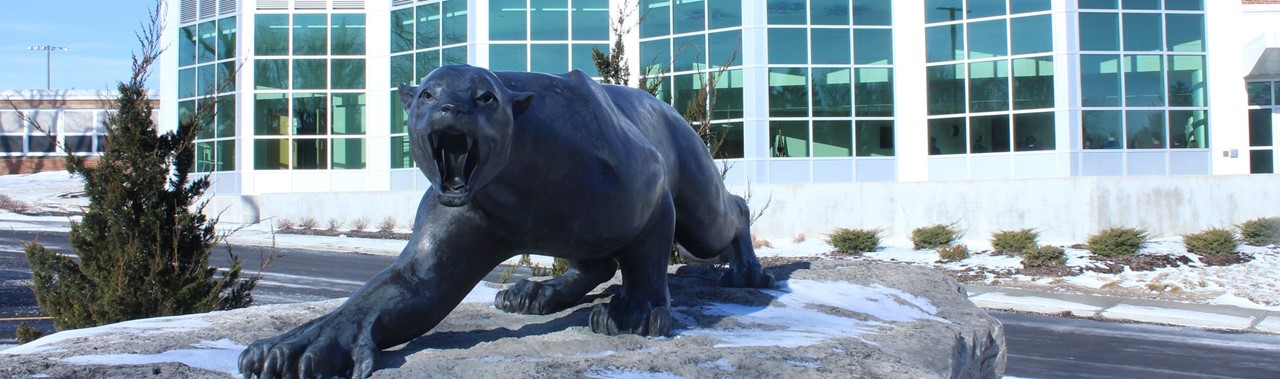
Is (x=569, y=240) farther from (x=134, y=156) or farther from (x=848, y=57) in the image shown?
(x=848, y=57)

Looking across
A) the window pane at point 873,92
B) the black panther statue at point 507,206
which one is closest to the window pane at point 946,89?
the window pane at point 873,92

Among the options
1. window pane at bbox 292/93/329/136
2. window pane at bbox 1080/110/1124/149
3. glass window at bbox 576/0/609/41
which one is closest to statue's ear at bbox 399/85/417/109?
window pane at bbox 1080/110/1124/149

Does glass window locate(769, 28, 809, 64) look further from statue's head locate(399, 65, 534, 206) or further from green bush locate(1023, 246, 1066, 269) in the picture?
statue's head locate(399, 65, 534, 206)

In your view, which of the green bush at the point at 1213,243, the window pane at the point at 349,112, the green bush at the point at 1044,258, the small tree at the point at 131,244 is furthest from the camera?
the window pane at the point at 349,112

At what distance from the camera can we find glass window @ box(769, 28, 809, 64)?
74.8 feet

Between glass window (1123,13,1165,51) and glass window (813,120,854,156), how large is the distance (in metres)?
5.79

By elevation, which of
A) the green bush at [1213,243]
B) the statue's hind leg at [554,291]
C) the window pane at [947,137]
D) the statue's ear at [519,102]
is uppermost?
the window pane at [947,137]

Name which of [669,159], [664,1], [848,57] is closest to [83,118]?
[664,1]

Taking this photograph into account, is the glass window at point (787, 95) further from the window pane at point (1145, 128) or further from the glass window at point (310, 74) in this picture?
the glass window at point (310, 74)

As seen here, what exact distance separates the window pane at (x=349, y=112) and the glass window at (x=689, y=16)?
910 centimetres

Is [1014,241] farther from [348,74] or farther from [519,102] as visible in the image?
[348,74]

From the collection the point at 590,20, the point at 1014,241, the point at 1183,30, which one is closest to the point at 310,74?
the point at 590,20

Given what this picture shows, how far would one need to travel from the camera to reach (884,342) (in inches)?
168

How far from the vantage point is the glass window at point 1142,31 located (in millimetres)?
21547
